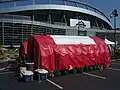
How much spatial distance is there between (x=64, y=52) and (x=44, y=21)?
61.3 metres

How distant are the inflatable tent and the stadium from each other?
39.0 meters

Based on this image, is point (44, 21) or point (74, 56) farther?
point (44, 21)

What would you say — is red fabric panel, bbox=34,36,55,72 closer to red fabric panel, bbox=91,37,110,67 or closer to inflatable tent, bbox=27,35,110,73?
inflatable tent, bbox=27,35,110,73

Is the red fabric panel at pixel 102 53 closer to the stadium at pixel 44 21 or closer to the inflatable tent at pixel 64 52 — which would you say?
the inflatable tent at pixel 64 52

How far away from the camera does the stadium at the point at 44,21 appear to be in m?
54.9

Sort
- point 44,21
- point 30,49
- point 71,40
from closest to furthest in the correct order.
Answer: point 30,49 → point 71,40 → point 44,21

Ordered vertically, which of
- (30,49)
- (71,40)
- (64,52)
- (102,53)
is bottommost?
(102,53)

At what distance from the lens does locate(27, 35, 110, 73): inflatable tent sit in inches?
527

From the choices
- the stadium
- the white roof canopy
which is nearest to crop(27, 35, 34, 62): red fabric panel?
the white roof canopy

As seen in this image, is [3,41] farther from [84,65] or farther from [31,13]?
[84,65]

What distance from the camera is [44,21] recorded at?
74.7 meters

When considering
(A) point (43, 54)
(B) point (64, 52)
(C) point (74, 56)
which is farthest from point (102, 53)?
(A) point (43, 54)

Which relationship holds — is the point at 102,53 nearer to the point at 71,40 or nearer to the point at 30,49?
the point at 71,40

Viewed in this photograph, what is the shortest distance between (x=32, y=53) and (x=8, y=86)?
4.38m
